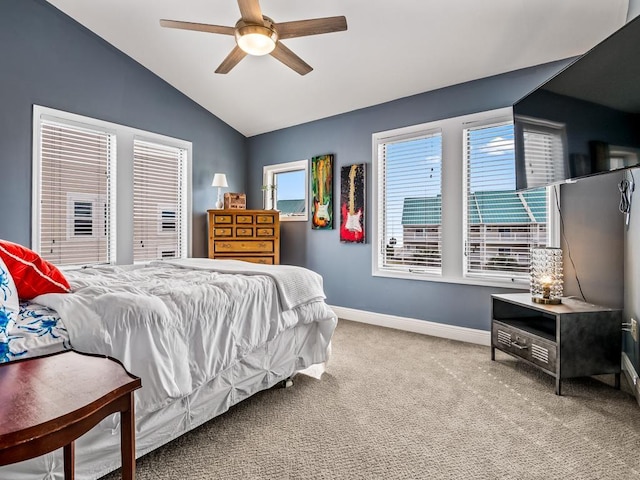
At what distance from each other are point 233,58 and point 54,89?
189 cm

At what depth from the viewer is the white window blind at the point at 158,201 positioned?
3.98 metres

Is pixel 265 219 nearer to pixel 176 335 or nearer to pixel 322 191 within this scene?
pixel 322 191

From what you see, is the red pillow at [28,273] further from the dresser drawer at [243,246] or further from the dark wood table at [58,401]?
the dresser drawer at [243,246]

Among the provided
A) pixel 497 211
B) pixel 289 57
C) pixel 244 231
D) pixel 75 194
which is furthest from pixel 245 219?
pixel 497 211

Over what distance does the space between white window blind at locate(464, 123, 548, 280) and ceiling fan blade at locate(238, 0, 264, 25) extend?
7.28ft

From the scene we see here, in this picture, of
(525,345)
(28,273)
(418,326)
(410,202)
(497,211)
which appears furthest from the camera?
(410,202)

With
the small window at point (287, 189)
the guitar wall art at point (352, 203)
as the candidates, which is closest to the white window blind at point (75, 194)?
the small window at point (287, 189)

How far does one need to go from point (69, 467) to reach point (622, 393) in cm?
297

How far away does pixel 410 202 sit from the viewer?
3809 millimetres

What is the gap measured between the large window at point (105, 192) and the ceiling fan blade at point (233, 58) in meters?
1.65

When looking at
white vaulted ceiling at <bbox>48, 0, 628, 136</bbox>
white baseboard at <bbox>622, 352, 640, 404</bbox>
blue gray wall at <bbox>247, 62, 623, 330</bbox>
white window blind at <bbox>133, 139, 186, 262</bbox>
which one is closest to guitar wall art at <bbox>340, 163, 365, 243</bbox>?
blue gray wall at <bbox>247, 62, 623, 330</bbox>

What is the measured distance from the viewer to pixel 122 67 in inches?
146

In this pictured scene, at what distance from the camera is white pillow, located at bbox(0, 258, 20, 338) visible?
1118mm

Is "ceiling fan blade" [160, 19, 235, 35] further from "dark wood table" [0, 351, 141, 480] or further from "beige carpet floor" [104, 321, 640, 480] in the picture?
"beige carpet floor" [104, 321, 640, 480]
